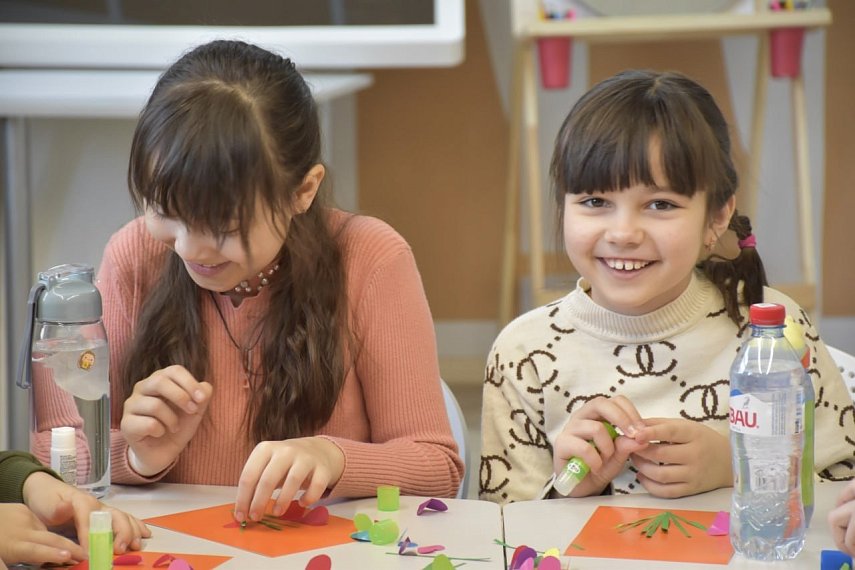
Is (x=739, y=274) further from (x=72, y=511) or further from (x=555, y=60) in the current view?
(x=555, y=60)

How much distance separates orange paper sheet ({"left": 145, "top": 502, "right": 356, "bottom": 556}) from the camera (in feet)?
3.24

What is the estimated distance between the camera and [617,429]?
1.13 meters

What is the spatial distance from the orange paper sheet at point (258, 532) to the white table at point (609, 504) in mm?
156

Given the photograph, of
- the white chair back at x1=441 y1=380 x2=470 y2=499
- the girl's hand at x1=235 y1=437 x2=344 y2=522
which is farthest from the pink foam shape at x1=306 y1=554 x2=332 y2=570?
the white chair back at x1=441 y1=380 x2=470 y2=499

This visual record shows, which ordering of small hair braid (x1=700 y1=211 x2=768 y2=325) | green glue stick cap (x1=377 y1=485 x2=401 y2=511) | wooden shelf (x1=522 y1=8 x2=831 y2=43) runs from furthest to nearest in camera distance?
1. wooden shelf (x1=522 y1=8 x2=831 y2=43)
2. small hair braid (x1=700 y1=211 x2=768 y2=325)
3. green glue stick cap (x1=377 y1=485 x2=401 y2=511)


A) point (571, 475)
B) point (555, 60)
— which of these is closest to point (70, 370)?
point (571, 475)

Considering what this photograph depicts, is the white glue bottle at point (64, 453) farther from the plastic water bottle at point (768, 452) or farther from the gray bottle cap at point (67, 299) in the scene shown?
the plastic water bottle at point (768, 452)

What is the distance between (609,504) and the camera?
111cm

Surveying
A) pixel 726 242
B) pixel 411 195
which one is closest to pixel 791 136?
pixel 411 195

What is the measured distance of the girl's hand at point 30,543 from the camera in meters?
0.93

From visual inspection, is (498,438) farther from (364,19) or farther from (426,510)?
(364,19)

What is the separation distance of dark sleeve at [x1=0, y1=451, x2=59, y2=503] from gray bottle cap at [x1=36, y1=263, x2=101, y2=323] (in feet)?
0.45

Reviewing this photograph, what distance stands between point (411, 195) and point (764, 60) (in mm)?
1125

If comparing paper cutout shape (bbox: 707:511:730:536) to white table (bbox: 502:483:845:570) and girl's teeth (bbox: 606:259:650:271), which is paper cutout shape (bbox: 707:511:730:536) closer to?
white table (bbox: 502:483:845:570)
